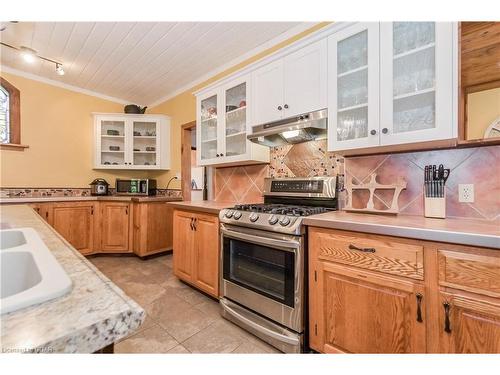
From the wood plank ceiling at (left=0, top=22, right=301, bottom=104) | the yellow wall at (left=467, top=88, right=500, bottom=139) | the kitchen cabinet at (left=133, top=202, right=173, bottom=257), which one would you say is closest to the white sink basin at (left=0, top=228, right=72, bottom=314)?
the yellow wall at (left=467, top=88, right=500, bottom=139)

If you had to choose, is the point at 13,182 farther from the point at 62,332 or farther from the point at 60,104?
the point at 62,332

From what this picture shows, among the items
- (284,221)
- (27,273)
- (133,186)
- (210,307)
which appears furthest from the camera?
(133,186)

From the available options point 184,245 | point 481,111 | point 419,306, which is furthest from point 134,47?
point 419,306

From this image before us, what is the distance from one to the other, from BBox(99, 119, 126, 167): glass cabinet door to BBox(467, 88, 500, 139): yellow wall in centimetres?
425

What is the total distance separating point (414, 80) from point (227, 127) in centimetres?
166

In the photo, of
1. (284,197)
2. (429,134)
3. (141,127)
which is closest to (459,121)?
(429,134)

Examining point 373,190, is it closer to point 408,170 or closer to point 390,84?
point 408,170

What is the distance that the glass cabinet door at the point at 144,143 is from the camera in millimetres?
4012

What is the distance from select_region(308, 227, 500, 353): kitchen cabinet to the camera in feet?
3.20

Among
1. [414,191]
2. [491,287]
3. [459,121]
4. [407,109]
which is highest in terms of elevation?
[407,109]

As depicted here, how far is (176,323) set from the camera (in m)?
1.86

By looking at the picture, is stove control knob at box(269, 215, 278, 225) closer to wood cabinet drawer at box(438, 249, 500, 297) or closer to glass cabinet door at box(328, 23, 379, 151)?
glass cabinet door at box(328, 23, 379, 151)

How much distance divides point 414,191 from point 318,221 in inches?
29.4
